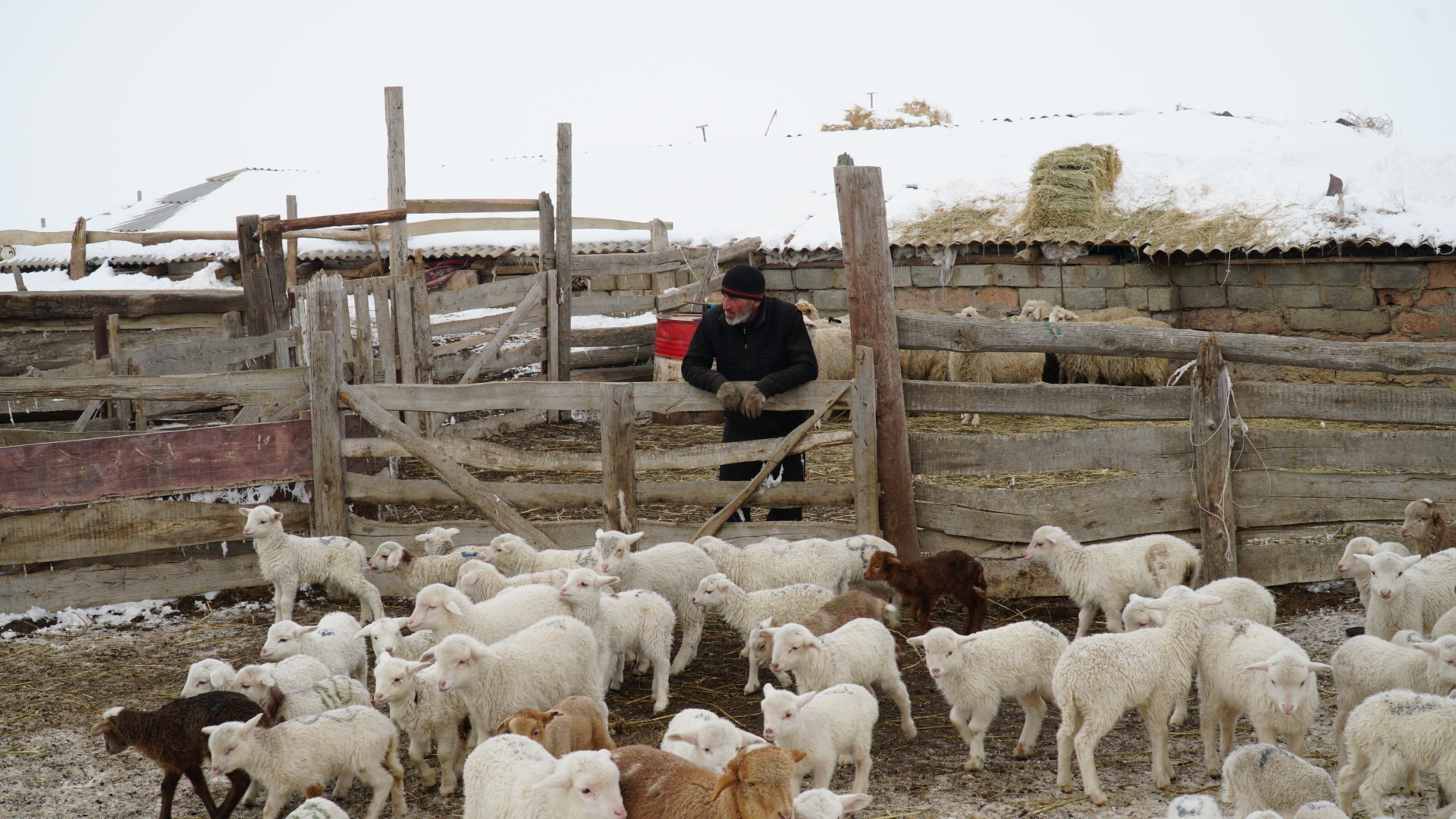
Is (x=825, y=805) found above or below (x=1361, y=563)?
below

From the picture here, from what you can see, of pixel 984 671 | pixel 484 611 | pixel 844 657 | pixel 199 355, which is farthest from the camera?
pixel 199 355

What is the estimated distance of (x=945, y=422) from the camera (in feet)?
39.9

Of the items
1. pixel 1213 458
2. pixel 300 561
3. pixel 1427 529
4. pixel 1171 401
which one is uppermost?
pixel 1171 401

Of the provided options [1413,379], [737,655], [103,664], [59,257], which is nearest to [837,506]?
[737,655]

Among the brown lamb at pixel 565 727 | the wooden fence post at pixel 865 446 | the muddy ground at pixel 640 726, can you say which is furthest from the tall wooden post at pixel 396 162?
the brown lamb at pixel 565 727

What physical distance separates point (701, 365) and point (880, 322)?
1.42 m

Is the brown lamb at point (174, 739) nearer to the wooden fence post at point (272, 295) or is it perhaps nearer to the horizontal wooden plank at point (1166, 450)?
the horizontal wooden plank at point (1166, 450)

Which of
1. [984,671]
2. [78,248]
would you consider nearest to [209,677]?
[984,671]

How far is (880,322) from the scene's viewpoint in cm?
659

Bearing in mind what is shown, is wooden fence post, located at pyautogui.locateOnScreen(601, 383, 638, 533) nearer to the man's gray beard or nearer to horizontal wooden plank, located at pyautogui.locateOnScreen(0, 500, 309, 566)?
the man's gray beard

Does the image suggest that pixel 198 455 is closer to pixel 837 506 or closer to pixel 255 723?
pixel 255 723

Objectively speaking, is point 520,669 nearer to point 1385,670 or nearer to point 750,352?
point 750,352

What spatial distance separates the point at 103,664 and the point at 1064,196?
12.7 metres

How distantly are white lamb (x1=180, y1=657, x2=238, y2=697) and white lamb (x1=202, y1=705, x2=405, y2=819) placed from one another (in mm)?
479
